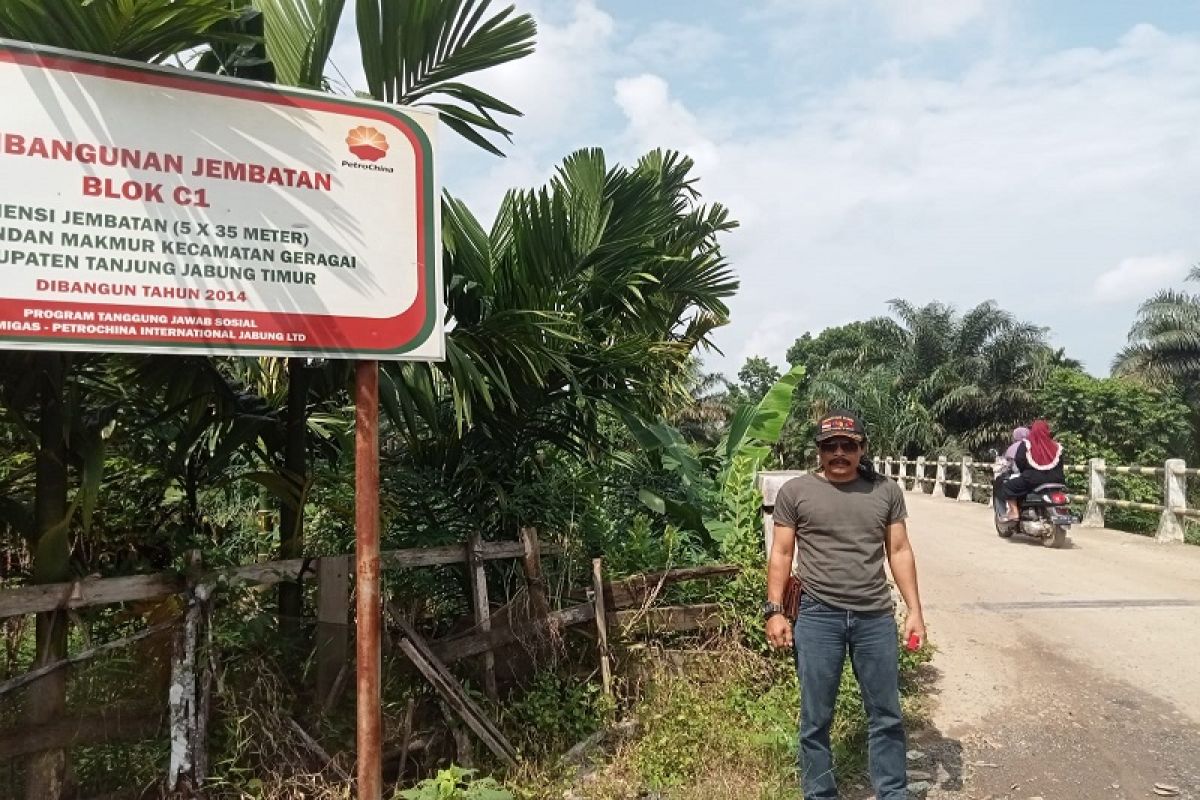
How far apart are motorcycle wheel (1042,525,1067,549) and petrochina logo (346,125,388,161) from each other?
10.1 metres

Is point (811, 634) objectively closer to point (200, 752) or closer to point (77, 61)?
point (200, 752)

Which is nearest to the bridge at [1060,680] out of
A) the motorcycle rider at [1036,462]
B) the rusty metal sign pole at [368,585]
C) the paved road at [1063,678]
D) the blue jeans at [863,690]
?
the paved road at [1063,678]

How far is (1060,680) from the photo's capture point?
5637 mm

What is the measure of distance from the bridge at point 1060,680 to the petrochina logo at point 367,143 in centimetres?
328

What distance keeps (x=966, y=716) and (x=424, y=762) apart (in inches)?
119

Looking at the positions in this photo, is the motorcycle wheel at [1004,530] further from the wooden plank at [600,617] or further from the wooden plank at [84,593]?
the wooden plank at [84,593]

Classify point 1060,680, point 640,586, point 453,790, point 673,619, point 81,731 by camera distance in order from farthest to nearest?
point 1060,680 < point 673,619 < point 640,586 < point 453,790 < point 81,731

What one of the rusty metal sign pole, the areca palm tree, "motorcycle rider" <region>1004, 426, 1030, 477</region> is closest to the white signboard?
the rusty metal sign pole

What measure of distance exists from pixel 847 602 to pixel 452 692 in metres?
1.73

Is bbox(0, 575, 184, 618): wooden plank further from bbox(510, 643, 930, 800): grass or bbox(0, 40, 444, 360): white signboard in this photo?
bbox(510, 643, 930, 800): grass

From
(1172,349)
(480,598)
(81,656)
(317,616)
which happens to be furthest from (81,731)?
(1172,349)

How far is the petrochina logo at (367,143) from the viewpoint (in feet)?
9.87

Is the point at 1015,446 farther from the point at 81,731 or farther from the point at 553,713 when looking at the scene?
the point at 81,731

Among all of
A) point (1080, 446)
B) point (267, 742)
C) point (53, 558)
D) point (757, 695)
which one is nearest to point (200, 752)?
point (267, 742)
